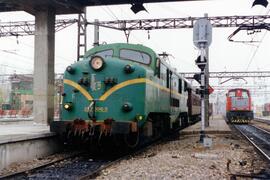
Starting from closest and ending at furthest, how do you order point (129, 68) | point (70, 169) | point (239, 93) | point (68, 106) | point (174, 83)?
point (70, 169), point (129, 68), point (68, 106), point (174, 83), point (239, 93)

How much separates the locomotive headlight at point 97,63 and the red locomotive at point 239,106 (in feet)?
98.1

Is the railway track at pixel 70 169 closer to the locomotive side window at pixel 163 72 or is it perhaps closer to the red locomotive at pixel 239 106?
the locomotive side window at pixel 163 72

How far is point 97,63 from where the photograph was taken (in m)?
11.6

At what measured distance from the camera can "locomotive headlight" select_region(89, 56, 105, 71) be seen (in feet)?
37.9

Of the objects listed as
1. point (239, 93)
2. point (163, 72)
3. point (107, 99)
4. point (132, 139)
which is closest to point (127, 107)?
point (107, 99)

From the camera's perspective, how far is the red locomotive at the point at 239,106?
129 feet

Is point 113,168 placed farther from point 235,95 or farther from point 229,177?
point 235,95

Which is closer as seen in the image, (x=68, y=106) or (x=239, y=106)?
(x=68, y=106)

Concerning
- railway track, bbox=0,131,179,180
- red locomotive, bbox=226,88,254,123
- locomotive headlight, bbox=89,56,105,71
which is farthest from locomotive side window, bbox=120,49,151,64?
red locomotive, bbox=226,88,254,123

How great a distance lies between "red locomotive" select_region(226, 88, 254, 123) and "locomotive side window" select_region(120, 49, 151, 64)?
93.3 ft

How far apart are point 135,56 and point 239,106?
93.9ft

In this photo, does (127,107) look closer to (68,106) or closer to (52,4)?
(68,106)

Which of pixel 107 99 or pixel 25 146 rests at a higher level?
pixel 107 99

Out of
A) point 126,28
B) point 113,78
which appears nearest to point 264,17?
point 126,28
